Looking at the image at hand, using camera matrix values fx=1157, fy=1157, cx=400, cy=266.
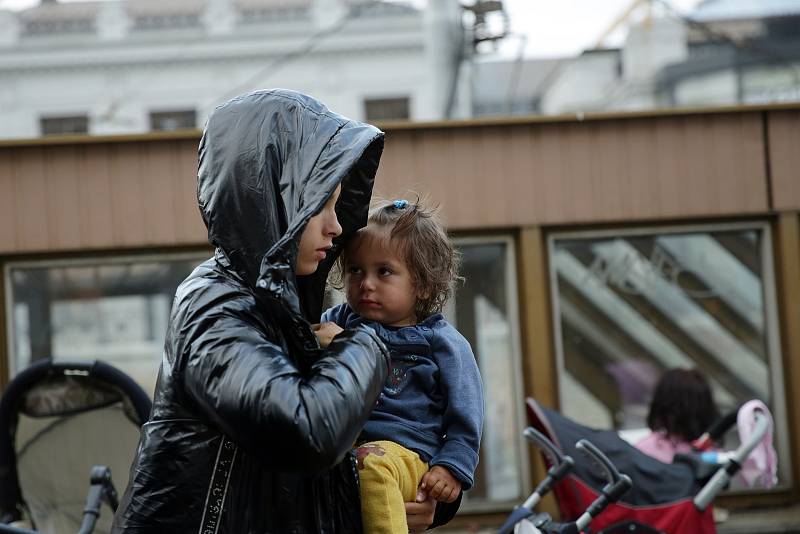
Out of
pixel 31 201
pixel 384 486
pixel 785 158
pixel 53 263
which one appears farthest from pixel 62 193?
pixel 384 486

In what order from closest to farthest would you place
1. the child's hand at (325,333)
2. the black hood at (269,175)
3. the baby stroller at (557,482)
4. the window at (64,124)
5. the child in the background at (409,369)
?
the black hood at (269,175) < the child's hand at (325,333) < the child in the background at (409,369) < the baby stroller at (557,482) < the window at (64,124)

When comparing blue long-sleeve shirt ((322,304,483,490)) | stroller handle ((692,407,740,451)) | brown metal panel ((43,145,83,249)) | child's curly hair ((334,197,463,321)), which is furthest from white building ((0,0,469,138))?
blue long-sleeve shirt ((322,304,483,490))

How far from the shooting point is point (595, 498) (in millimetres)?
5508

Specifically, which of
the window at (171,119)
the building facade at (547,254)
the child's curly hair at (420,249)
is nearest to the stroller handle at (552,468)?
the child's curly hair at (420,249)

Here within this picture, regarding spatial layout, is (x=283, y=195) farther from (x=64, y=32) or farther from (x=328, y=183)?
(x=64, y=32)

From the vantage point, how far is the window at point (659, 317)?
861 centimetres

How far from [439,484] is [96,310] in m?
6.47

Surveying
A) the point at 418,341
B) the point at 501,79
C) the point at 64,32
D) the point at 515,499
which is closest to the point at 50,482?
the point at 418,341

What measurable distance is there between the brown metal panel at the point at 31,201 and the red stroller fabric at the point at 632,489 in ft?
13.6

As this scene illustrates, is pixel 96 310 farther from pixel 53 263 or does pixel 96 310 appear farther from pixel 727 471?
pixel 727 471

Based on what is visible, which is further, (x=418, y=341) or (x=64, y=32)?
(x=64, y=32)

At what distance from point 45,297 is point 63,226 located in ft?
1.96

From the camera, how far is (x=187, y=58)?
17.1 meters

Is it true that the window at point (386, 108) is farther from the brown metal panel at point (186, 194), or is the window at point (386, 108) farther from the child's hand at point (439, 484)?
the child's hand at point (439, 484)
